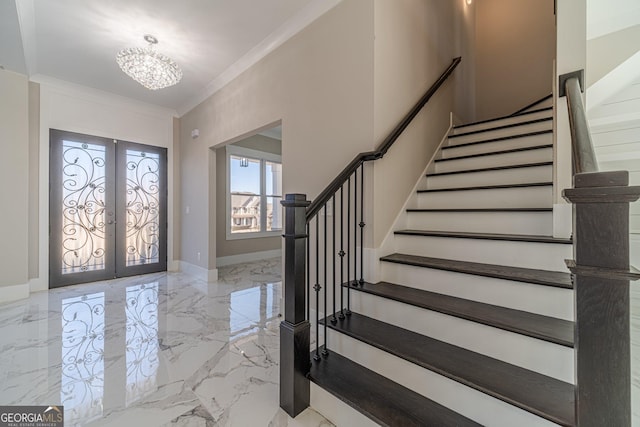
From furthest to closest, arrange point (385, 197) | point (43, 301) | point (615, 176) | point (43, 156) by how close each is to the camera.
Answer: point (43, 156), point (43, 301), point (385, 197), point (615, 176)

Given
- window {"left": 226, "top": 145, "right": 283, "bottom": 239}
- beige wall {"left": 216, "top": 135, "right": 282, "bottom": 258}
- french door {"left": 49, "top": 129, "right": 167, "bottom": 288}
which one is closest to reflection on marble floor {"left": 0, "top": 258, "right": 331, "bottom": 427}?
french door {"left": 49, "top": 129, "right": 167, "bottom": 288}

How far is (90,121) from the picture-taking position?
4.11m

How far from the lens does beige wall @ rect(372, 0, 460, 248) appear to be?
2137 millimetres

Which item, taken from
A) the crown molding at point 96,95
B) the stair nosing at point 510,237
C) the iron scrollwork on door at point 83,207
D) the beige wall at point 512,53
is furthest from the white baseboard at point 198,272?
the beige wall at point 512,53

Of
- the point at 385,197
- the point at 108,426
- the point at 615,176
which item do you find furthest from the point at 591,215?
the point at 108,426

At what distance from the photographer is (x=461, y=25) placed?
12.7 feet

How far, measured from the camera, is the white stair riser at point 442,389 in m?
1.09

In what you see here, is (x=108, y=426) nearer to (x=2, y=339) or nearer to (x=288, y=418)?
(x=288, y=418)

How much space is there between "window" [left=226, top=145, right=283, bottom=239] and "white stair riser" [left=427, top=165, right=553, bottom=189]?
128 inches

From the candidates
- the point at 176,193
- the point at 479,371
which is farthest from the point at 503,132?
the point at 176,193

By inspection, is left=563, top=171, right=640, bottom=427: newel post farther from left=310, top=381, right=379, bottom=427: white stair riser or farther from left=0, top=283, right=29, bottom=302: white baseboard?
left=0, top=283, right=29, bottom=302: white baseboard

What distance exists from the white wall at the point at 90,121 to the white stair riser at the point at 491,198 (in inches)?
175

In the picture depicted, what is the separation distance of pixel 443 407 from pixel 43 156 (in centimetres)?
534

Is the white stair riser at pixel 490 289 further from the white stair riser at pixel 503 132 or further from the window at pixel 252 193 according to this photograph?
the window at pixel 252 193
